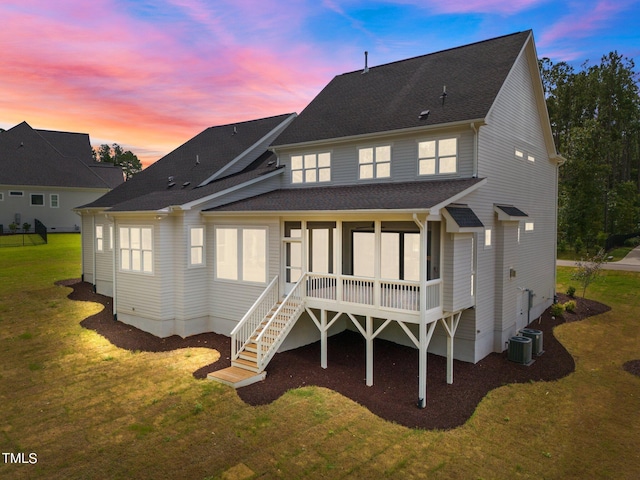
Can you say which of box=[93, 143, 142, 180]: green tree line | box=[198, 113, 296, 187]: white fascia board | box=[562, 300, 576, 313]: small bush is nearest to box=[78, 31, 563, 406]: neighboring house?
box=[198, 113, 296, 187]: white fascia board

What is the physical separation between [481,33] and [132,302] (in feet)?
79.2

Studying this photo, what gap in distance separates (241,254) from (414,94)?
8.99 m

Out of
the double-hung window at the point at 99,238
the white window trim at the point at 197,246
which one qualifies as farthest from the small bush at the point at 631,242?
the double-hung window at the point at 99,238

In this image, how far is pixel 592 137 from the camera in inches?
1618

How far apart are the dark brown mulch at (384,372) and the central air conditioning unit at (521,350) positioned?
24cm

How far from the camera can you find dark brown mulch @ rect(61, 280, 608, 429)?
10.5 metres

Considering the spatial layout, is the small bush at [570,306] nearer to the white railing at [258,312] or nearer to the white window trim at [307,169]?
the white window trim at [307,169]

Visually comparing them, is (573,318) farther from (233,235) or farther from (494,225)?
(233,235)

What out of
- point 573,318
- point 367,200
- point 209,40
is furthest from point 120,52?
point 573,318

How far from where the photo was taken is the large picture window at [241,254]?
14484mm

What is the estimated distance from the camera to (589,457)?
8.53 m

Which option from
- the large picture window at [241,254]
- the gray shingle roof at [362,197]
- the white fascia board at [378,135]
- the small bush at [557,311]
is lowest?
the small bush at [557,311]

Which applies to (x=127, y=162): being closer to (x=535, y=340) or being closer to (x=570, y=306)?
(x=570, y=306)

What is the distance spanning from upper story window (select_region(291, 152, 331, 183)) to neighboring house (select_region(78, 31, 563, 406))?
5 centimetres
